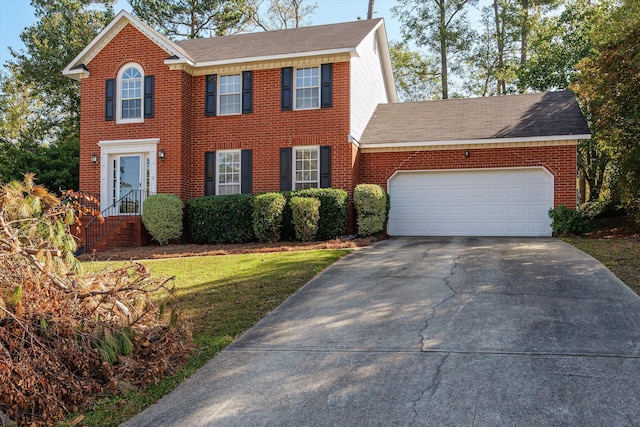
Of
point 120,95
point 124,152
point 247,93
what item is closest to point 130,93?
point 120,95

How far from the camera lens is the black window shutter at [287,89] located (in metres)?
16.1

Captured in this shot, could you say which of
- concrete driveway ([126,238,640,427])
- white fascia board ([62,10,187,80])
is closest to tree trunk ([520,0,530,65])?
white fascia board ([62,10,187,80])

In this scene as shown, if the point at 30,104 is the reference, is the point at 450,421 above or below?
below

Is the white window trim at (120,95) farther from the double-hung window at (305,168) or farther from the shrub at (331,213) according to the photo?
the shrub at (331,213)

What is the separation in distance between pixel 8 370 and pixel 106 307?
146 centimetres

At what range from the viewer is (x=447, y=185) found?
15.7 m

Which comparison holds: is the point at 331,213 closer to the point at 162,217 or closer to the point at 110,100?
the point at 162,217

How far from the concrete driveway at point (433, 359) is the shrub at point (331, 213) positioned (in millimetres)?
5682

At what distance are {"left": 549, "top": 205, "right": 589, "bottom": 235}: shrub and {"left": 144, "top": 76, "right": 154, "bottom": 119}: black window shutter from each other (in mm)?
12300

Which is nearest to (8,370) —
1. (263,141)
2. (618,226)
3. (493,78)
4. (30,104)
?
(263,141)

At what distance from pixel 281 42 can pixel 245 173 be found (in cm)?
464

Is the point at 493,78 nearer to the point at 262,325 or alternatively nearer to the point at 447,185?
the point at 447,185

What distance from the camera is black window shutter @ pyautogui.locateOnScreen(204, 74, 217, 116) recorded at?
1677cm

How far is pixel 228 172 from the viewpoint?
1659 centimetres
